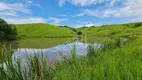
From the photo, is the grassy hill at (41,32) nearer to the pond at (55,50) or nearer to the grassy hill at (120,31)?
the grassy hill at (120,31)

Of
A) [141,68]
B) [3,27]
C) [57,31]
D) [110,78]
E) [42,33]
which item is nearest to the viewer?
[110,78]

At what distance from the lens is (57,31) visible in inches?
6083

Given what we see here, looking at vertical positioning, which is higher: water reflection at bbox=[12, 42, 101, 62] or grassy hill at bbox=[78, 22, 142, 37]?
water reflection at bbox=[12, 42, 101, 62]

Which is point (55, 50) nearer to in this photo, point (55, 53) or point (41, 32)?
point (55, 53)

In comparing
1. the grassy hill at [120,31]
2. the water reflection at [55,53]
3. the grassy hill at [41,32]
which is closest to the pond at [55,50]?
the water reflection at [55,53]

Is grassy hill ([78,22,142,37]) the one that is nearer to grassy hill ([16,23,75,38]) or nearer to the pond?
grassy hill ([16,23,75,38])

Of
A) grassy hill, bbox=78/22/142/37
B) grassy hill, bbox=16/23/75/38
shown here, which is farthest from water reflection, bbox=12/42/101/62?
grassy hill, bbox=16/23/75/38

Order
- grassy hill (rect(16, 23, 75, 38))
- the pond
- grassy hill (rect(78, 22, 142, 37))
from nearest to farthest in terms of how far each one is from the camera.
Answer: the pond < grassy hill (rect(78, 22, 142, 37)) < grassy hill (rect(16, 23, 75, 38))

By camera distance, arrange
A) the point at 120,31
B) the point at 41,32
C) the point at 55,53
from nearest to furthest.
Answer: the point at 55,53 → the point at 120,31 → the point at 41,32

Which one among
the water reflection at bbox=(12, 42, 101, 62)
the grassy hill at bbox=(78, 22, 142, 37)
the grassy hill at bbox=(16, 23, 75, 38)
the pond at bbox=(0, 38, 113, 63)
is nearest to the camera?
the water reflection at bbox=(12, 42, 101, 62)

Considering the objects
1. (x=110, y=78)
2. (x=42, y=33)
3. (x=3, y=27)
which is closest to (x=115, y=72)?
(x=110, y=78)

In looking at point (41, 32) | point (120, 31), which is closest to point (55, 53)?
point (120, 31)

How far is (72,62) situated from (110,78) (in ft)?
9.40

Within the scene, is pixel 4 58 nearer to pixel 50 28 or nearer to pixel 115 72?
pixel 115 72
